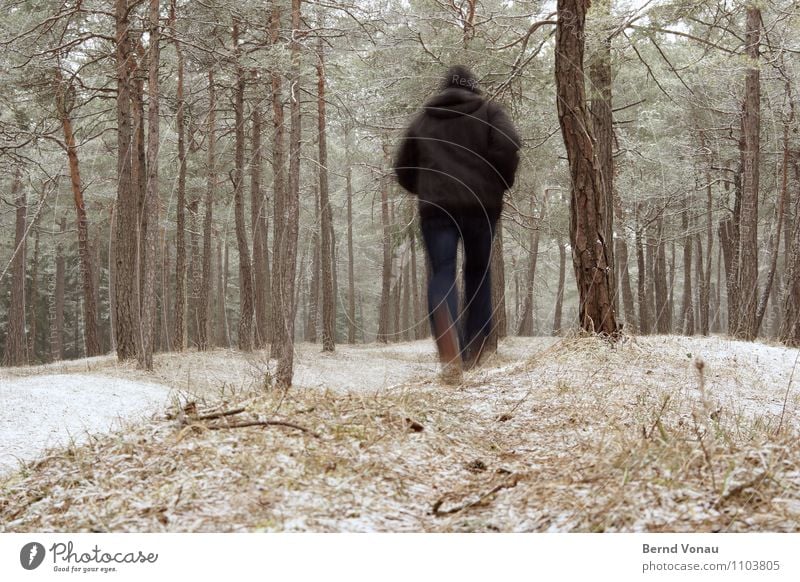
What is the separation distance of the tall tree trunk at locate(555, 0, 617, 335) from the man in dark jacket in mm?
955

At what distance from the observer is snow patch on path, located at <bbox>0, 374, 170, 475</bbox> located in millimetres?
3371

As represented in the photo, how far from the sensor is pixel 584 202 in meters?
5.04

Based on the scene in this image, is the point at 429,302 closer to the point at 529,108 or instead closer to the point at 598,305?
the point at 598,305

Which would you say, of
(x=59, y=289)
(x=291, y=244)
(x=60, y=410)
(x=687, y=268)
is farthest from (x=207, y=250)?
(x=687, y=268)

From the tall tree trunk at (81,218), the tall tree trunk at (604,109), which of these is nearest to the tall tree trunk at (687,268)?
the tall tree trunk at (604,109)

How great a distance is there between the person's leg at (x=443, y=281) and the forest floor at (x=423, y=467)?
20.0 inches

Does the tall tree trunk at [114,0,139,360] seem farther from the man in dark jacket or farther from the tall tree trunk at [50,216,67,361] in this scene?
the tall tree trunk at [50,216,67,361]

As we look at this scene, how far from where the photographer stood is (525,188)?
9086 mm

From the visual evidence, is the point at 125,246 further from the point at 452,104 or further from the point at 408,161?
the point at 452,104

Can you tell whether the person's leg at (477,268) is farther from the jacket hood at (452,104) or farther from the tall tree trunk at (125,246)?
the tall tree trunk at (125,246)

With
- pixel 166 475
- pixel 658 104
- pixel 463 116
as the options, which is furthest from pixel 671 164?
pixel 166 475

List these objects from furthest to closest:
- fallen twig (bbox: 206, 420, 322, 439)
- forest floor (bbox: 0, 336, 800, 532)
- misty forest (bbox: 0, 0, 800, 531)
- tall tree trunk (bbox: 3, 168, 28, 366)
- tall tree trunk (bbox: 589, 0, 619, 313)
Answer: tall tree trunk (bbox: 3, 168, 28, 366) < tall tree trunk (bbox: 589, 0, 619, 313) < fallen twig (bbox: 206, 420, 322, 439) < misty forest (bbox: 0, 0, 800, 531) < forest floor (bbox: 0, 336, 800, 532)

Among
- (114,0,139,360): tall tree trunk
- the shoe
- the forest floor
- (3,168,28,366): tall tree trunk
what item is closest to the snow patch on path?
the forest floor
